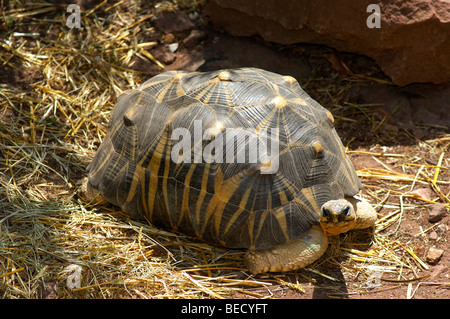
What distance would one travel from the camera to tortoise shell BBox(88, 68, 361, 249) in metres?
3.46

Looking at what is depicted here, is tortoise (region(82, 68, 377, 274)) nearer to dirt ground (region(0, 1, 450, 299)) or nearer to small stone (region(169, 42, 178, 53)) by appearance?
dirt ground (region(0, 1, 450, 299))

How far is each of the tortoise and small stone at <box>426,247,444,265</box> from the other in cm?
47

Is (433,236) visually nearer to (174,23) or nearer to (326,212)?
(326,212)

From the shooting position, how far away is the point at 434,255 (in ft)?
12.1

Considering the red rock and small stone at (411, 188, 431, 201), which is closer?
small stone at (411, 188, 431, 201)

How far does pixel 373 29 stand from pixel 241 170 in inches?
91.4

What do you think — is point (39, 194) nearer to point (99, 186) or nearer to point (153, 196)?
point (99, 186)

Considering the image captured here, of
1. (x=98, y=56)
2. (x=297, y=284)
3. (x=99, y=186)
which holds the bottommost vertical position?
(x=297, y=284)

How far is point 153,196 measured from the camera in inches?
147

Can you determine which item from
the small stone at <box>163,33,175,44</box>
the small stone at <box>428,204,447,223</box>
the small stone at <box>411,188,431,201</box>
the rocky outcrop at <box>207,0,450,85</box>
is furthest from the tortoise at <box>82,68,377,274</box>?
the small stone at <box>163,33,175,44</box>

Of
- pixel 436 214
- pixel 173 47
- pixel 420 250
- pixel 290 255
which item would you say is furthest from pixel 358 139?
pixel 173 47

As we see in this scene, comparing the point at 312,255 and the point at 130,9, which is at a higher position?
the point at 130,9

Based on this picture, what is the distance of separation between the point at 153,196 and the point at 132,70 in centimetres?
208

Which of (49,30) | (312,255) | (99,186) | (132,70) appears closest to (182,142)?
(99,186)
